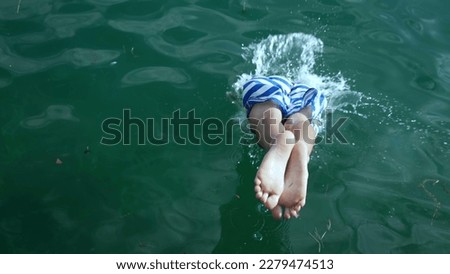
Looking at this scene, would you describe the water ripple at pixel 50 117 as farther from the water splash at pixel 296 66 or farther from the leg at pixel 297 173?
the leg at pixel 297 173

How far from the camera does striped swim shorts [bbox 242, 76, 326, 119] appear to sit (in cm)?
378

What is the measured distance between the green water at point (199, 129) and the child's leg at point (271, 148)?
0.40 m

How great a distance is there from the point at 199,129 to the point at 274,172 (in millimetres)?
1246

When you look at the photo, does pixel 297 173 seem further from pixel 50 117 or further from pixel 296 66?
pixel 50 117

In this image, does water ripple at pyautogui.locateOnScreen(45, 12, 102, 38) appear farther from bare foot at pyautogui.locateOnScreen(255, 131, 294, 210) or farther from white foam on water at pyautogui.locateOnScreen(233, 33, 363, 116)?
bare foot at pyautogui.locateOnScreen(255, 131, 294, 210)

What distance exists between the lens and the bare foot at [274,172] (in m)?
3.02

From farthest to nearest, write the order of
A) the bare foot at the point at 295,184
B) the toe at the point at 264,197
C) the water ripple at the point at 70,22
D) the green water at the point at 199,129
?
the water ripple at the point at 70,22 → the green water at the point at 199,129 → the bare foot at the point at 295,184 → the toe at the point at 264,197

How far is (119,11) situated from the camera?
5258mm

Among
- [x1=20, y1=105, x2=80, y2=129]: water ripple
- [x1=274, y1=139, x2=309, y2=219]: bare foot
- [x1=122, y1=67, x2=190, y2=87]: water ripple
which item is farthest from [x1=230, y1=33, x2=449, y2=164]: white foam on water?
[x1=20, y1=105, x2=80, y2=129]: water ripple

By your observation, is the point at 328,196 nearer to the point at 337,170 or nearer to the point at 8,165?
the point at 337,170

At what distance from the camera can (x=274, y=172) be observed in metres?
3.11

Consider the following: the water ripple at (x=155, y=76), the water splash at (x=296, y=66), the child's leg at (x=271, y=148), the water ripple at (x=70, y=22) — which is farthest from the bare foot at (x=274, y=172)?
the water ripple at (x=70, y=22)

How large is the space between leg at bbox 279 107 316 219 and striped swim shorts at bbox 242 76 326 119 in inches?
9.2

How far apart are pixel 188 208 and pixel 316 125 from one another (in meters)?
1.14
